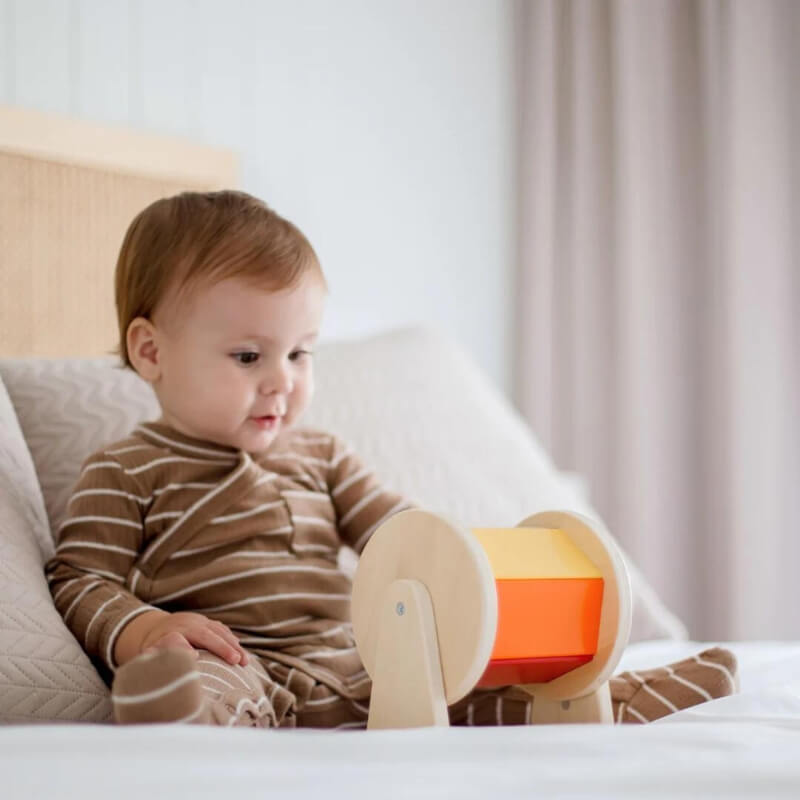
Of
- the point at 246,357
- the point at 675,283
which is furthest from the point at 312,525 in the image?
the point at 675,283

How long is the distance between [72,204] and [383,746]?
4.16 feet

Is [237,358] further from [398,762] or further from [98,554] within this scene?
[398,762]

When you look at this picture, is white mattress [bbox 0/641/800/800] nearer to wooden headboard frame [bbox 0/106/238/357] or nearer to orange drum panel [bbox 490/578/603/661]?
orange drum panel [bbox 490/578/603/661]

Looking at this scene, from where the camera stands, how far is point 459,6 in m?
2.60

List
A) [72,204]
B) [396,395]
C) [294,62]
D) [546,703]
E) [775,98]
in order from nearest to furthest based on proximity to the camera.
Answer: [546,703] < [396,395] < [72,204] < [294,62] < [775,98]

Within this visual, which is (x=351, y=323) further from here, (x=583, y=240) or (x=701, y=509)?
(x=701, y=509)

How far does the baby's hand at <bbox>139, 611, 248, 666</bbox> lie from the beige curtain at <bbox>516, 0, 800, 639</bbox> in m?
1.70

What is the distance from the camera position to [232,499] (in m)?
1.12

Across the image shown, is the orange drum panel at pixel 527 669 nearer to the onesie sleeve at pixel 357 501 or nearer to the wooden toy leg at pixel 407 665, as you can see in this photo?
the wooden toy leg at pixel 407 665

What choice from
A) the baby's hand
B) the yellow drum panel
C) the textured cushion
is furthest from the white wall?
the yellow drum panel

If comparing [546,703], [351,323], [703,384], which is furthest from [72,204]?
[703,384]

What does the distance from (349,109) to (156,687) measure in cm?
180

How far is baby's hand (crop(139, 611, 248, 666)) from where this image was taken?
0.95 meters

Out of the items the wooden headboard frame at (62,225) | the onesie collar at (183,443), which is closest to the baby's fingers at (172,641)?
the onesie collar at (183,443)
